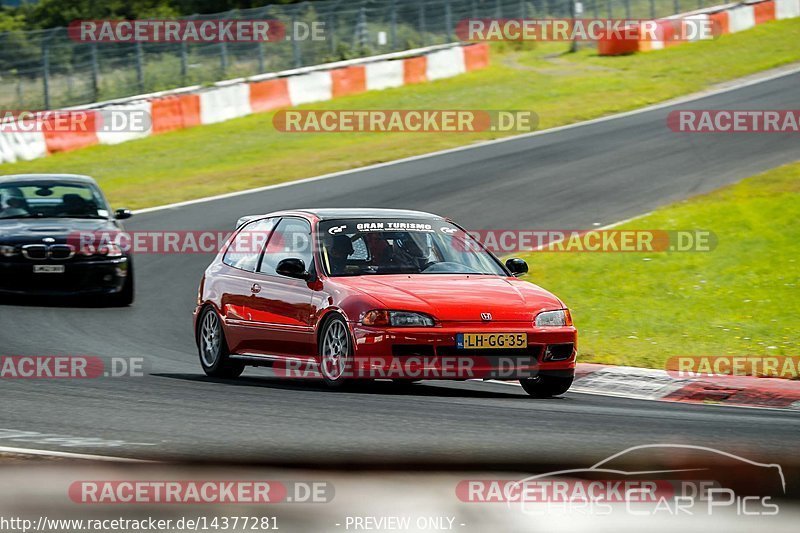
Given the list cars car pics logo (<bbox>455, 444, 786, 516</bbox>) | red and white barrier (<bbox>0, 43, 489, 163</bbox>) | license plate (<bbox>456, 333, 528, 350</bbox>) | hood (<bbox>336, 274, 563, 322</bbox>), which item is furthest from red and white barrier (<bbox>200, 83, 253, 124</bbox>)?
cars car pics logo (<bbox>455, 444, 786, 516</bbox>)

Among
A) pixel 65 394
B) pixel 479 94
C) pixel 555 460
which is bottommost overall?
pixel 479 94

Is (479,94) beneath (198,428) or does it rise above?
beneath

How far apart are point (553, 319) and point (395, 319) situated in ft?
3.85

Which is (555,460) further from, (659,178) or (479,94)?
(479,94)

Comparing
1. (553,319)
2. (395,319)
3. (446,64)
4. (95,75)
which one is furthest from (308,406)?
(446,64)

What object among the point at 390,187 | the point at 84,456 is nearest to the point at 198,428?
the point at 84,456

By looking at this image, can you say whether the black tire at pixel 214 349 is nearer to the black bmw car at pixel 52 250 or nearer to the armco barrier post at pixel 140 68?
the black bmw car at pixel 52 250

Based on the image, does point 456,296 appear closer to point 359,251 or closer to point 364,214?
point 359,251

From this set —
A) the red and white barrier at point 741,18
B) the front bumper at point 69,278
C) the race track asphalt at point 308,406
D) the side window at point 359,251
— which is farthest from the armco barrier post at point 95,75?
the side window at point 359,251

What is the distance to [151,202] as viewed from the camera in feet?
79.1

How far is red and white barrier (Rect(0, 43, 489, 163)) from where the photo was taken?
2834 cm

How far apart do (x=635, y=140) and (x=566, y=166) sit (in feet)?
8.78

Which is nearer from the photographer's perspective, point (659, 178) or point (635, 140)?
point (659, 178)

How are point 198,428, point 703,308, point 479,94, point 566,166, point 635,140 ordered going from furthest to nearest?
point 479,94 < point 635,140 < point 566,166 < point 703,308 < point 198,428
